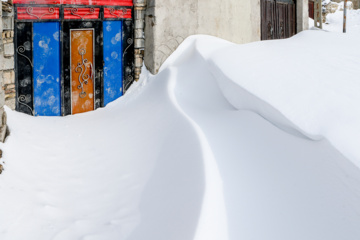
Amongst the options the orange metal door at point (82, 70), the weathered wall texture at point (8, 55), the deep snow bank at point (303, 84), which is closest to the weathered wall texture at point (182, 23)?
the orange metal door at point (82, 70)

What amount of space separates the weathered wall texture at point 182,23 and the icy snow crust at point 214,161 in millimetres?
1307

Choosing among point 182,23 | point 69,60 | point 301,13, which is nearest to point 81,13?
point 69,60

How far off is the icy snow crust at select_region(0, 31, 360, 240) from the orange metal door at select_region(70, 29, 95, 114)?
80cm

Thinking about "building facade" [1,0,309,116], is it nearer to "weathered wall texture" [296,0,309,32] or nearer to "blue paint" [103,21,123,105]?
"blue paint" [103,21,123,105]

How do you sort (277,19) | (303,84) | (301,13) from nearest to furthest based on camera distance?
(303,84) → (277,19) → (301,13)

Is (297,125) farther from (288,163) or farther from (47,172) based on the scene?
(47,172)

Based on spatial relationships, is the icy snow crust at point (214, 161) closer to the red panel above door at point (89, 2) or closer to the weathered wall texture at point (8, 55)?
the weathered wall texture at point (8, 55)

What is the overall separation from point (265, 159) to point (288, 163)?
0.25 metres

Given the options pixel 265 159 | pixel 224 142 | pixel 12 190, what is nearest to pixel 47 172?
pixel 12 190

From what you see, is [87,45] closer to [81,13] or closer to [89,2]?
[81,13]

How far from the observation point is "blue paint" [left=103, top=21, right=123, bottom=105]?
22.9 ft

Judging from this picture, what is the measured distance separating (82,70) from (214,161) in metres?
3.84

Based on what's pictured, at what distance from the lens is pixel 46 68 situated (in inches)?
254

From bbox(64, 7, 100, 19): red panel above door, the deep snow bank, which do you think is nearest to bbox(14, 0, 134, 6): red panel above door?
bbox(64, 7, 100, 19): red panel above door
